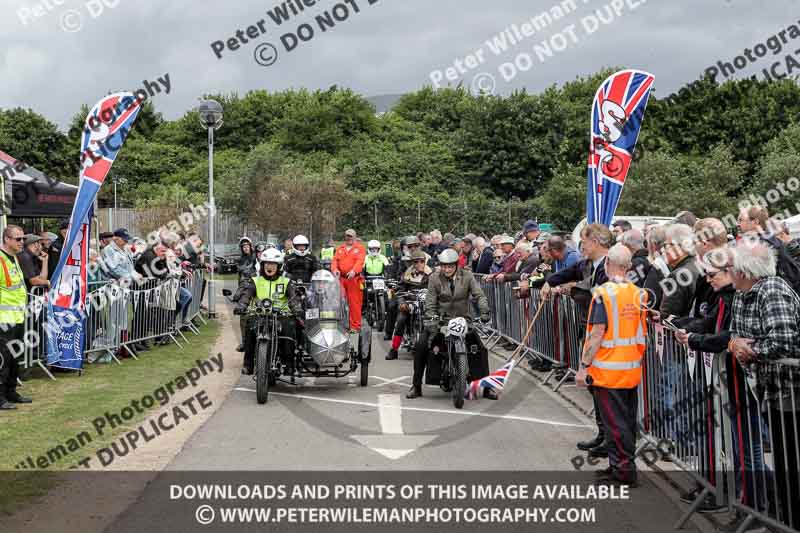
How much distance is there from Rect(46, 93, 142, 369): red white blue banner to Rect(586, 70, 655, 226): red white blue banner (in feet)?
22.6

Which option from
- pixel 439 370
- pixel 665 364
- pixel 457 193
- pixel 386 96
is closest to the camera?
pixel 665 364

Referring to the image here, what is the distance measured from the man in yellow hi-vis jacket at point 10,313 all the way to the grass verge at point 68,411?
0.33 m

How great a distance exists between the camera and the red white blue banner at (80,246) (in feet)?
41.5

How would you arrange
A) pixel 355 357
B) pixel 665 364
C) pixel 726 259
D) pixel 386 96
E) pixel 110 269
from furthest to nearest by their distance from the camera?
pixel 386 96, pixel 110 269, pixel 355 357, pixel 665 364, pixel 726 259

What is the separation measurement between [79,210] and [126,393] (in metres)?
2.92

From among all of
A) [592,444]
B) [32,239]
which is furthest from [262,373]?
[32,239]

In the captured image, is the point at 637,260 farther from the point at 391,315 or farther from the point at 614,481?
the point at 391,315

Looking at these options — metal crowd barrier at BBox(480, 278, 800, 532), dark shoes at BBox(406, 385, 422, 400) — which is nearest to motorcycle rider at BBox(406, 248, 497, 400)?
dark shoes at BBox(406, 385, 422, 400)

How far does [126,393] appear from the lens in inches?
451

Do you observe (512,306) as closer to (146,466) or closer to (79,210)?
(79,210)

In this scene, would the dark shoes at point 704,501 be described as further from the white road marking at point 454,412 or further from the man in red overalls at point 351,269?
the man in red overalls at point 351,269

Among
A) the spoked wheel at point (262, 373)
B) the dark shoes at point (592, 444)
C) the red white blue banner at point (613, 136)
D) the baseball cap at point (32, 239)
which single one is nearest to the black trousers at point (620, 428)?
the dark shoes at point (592, 444)

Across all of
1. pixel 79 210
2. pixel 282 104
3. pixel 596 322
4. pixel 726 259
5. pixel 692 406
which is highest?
pixel 282 104

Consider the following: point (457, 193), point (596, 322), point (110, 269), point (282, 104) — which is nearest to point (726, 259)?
point (596, 322)
